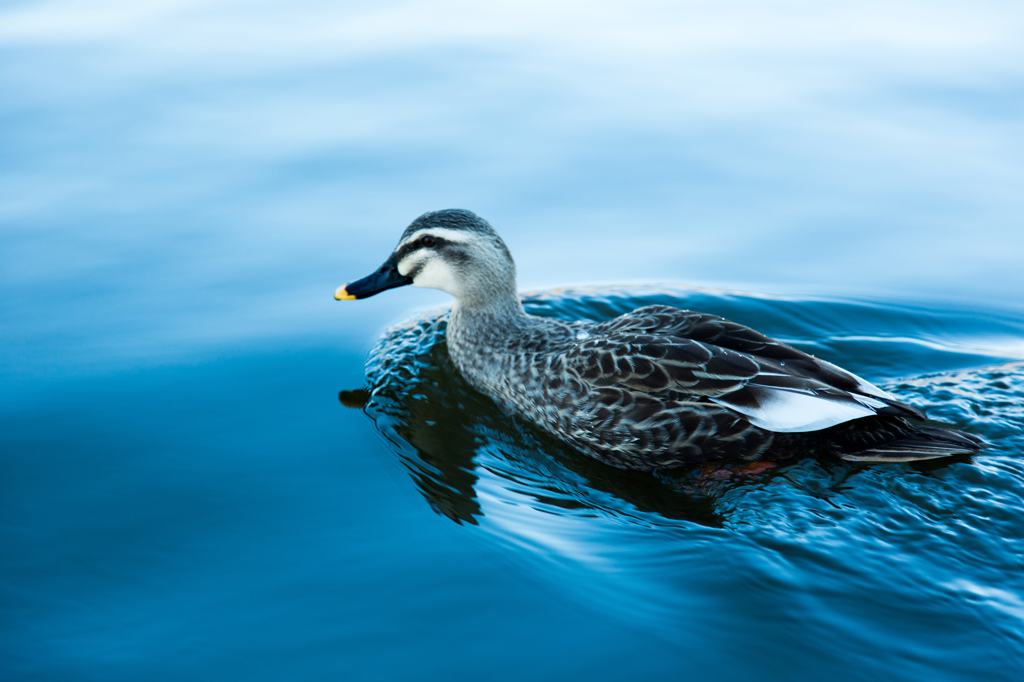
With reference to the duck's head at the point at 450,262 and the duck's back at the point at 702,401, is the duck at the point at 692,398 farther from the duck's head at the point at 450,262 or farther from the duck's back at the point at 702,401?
the duck's head at the point at 450,262

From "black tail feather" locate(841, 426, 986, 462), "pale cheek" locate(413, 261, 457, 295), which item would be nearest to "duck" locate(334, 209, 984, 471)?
"black tail feather" locate(841, 426, 986, 462)

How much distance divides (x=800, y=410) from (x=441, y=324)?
340cm

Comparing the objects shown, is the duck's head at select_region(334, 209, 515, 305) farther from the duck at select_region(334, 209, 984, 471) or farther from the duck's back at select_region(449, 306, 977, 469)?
the duck's back at select_region(449, 306, 977, 469)

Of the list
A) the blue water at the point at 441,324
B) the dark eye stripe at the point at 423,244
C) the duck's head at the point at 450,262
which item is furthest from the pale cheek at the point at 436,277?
the blue water at the point at 441,324

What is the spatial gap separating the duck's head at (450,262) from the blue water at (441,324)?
60 centimetres

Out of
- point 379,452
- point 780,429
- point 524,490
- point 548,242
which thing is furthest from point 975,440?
point 548,242

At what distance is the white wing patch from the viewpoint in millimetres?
5309

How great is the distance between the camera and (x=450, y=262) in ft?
23.0

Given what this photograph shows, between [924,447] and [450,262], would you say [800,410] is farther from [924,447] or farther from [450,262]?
[450,262]

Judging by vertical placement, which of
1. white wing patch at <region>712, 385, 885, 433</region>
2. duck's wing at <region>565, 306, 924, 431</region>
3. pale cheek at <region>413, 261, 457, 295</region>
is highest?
pale cheek at <region>413, 261, 457, 295</region>

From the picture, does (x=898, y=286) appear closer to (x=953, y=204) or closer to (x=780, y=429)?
(x=953, y=204)

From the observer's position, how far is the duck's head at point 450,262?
6.91m

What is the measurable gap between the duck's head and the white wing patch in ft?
7.66

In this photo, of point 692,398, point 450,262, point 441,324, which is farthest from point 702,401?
point 441,324
